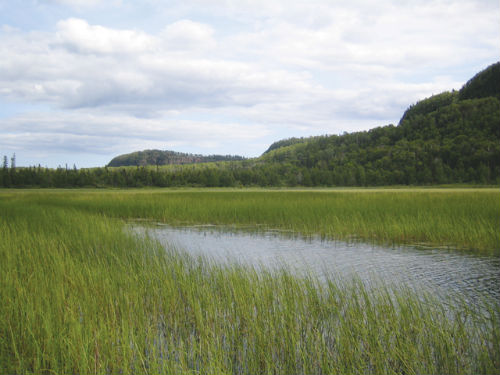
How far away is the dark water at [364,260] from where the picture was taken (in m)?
8.01

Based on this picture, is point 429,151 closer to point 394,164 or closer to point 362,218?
point 394,164

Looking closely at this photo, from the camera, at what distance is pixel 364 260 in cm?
1030

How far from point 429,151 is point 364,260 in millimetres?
109794

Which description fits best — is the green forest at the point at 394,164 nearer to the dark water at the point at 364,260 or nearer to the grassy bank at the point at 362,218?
the grassy bank at the point at 362,218

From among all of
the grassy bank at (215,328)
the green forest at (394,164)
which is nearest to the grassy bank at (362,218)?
the grassy bank at (215,328)

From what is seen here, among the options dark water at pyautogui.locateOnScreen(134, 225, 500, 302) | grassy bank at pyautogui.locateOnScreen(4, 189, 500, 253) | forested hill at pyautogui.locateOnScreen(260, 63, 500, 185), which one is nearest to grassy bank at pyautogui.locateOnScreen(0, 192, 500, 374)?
dark water at pyautogui.locateOnScreen(134, 225, 500, 302)

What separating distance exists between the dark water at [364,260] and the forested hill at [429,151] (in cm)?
8093

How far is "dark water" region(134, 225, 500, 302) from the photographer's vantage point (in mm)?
8008

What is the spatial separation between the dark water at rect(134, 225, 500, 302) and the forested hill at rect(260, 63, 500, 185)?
80.9 m

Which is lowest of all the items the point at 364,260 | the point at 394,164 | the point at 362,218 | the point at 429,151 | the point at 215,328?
the point at 364,260

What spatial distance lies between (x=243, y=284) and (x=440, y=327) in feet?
9.82

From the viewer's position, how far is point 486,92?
462 feet

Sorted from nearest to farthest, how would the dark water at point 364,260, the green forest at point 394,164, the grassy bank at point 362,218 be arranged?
1. the dark water at point 364,260
2. the grassy bank at point 362,218
3. the green forest at point 394,164

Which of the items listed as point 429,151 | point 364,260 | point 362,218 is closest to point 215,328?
point 364,260
